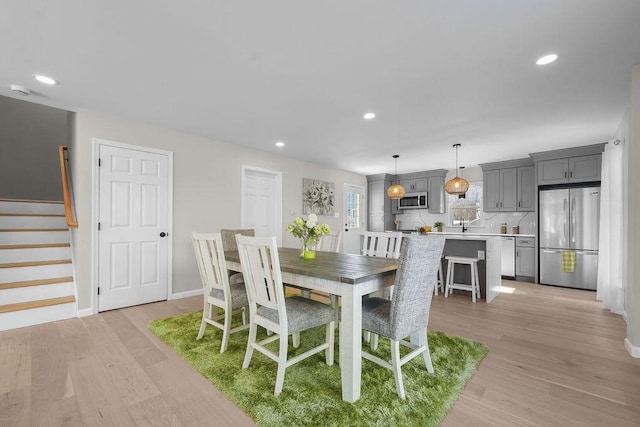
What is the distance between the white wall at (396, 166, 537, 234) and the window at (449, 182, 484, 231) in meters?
0.11

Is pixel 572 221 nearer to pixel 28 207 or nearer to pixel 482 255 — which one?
pixel 482 255

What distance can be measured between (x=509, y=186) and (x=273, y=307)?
5.66 metres

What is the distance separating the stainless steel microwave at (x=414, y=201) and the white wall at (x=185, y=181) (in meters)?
3.16

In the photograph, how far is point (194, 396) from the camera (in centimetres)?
180

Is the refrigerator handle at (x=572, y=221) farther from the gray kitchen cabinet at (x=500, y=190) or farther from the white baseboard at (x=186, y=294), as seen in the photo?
the white baseboard at (x=186, y=294)

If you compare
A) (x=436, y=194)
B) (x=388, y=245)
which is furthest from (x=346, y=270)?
(x=436, y=194)

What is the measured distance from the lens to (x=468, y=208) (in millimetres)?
6555

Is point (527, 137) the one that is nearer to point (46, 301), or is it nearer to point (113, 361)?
point (113, 361)

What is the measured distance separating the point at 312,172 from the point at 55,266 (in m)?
4.21

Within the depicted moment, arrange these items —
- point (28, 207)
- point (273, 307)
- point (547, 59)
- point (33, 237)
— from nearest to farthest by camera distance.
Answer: point (273, 307)
point (547, 59)
point (33, 237)
point (28, 207)

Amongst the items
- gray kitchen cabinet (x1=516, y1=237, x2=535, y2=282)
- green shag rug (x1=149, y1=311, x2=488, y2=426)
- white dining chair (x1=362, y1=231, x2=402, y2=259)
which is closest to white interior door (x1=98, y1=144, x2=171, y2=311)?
green shag rug (x1=149, y1=311, x2=488, y2=426)

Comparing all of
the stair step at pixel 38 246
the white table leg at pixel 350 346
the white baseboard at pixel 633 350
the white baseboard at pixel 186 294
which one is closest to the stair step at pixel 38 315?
the stair step at pixel 38 246

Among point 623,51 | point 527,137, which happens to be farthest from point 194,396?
point 527,137

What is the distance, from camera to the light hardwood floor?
162 cm
